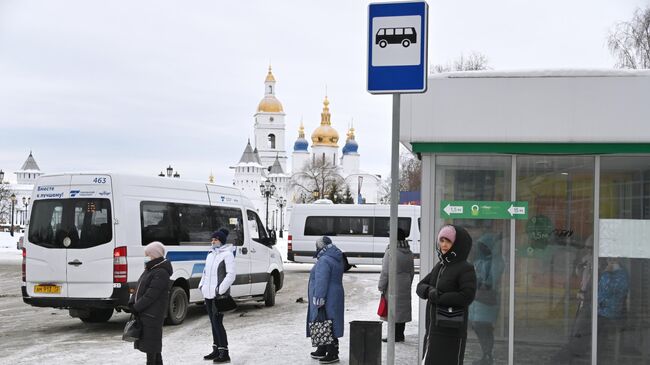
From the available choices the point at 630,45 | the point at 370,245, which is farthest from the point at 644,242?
the point at 630,45

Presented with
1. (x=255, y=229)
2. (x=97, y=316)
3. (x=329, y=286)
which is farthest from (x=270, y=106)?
(x=329, y=286)

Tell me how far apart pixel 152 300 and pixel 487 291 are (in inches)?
145

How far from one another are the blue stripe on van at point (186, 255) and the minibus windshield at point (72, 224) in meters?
1.48

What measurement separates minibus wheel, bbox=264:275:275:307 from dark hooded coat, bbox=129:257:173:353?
8.68 meters

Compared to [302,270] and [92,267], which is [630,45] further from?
[92,267]

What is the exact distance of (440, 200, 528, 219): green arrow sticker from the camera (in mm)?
8984

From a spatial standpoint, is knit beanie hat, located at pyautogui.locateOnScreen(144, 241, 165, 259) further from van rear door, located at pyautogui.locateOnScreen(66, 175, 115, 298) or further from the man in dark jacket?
van rear door, located at pyautogui.locateOnScreen(66, 175, 115, 298)

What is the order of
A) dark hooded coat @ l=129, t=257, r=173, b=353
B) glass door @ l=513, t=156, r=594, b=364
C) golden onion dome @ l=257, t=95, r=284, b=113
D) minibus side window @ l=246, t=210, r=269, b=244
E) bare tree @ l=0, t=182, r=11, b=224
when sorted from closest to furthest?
dark hooded coat @ l=129, t=257, r=173, b=353
glass door @ l=513, t=156, r=594, b=364
minibus side window @ l=246, t=210, r=269, b=244
bare tree @ l=0, t=182, r=11, b=224
golden onion dome @ l=257, t=95, r=284, b=113

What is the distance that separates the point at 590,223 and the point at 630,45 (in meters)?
24.4

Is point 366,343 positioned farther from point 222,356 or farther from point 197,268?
point 197,268

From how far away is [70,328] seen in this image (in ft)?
45.0

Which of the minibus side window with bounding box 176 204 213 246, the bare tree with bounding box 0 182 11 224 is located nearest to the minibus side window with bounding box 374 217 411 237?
the minibus side window with bounding box 176 204 213 246

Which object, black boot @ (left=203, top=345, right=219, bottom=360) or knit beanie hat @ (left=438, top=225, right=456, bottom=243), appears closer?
knit beanie hat @ (left=438, top=225, right=456, bottom=243)

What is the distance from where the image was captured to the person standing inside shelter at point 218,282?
10062mm
